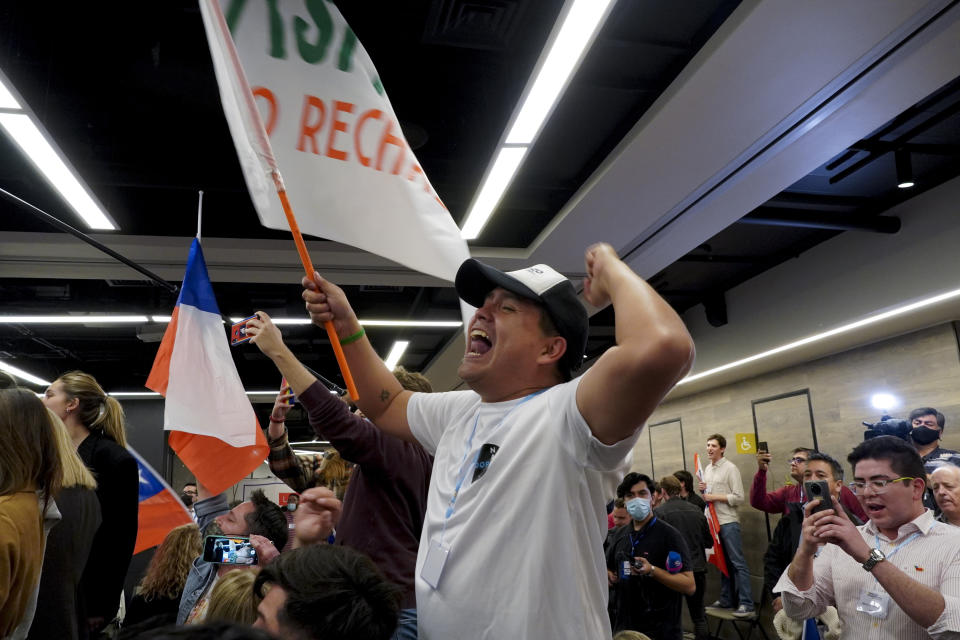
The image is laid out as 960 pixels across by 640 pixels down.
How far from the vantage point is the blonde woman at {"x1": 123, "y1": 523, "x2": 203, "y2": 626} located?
322 centimetres

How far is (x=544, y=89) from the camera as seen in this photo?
405cm

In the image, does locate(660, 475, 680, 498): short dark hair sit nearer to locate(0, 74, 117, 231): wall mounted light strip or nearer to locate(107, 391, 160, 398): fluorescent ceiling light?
locate(0, 74, 117, 231): wall mounted light strip

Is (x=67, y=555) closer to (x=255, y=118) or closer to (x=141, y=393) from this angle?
(x=255, y=118)

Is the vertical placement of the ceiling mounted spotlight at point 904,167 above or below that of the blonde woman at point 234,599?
above

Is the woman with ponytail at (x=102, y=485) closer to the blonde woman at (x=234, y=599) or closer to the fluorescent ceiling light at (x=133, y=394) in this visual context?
the blonde woman at (x=234, y=599)

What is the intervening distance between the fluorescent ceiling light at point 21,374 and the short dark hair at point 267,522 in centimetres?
1110

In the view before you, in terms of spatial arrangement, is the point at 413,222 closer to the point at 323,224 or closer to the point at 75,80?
the point at 323,224

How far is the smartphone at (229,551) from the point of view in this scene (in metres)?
2.48

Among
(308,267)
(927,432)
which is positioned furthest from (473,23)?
(927,432)

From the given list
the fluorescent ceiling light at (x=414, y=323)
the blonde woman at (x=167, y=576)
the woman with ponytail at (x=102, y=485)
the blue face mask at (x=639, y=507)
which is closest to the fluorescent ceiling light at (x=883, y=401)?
the blue face mask at (x=639, y=507)

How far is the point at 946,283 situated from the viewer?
18.5 ft

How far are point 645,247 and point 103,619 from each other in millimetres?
4920

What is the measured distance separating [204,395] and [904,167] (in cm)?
496

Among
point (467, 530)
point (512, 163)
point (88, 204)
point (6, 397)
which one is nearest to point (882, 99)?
point (512, 163)
